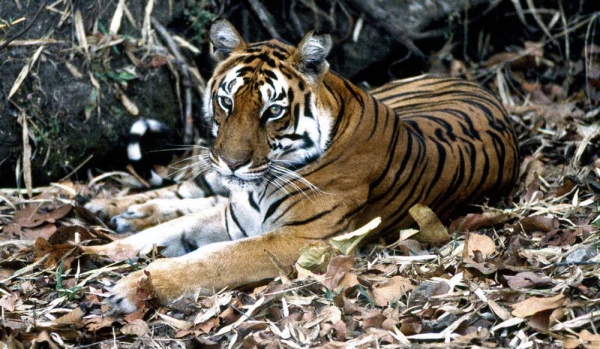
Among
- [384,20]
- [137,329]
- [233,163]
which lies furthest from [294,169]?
[384,20]

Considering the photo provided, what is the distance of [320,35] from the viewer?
384cm

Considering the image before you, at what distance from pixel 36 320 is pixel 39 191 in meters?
1.64

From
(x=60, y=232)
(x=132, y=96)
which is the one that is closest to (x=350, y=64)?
(x=132, y=96)

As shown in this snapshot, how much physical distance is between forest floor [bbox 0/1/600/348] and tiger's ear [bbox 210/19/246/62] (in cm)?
105

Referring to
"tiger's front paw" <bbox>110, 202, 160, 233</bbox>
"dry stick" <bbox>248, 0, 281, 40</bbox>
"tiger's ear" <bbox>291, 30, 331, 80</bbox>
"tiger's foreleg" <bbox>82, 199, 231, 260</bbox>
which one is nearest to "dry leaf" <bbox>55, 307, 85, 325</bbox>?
"tiger's foreleg" <bbox>82, 199, 231, 260</bbox>

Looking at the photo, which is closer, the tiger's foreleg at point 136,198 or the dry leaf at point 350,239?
the dry leaf at point 350,239

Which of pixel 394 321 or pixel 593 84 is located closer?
pixel 394 321

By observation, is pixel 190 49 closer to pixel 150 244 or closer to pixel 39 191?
pixel 39 191

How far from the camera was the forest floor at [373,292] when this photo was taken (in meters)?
3.07

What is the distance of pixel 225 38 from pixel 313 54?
465 mm

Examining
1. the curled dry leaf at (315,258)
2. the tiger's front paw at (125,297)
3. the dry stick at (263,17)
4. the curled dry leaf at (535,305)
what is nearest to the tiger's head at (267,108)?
the curled dry leaf at (315,258)

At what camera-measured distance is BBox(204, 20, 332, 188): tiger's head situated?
3814mm

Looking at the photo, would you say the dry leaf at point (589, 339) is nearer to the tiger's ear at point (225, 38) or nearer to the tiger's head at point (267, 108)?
the tiger's head at point (267, 108)

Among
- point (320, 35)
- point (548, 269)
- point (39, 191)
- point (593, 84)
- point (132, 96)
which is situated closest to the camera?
point (548, 269)
